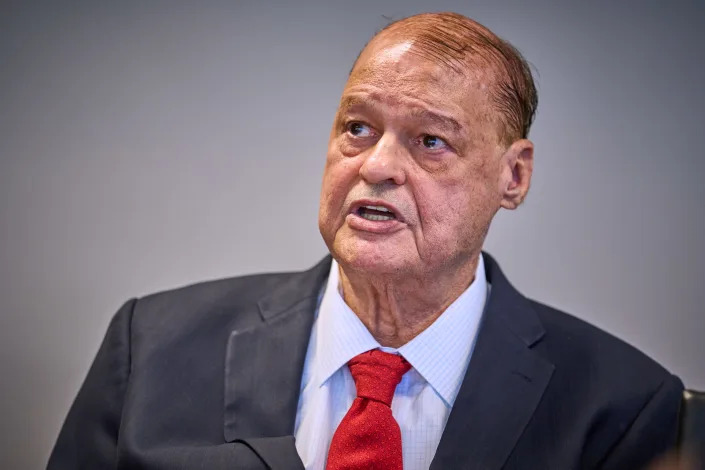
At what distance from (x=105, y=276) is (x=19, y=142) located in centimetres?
47

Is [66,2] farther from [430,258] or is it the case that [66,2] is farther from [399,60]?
[430,258]

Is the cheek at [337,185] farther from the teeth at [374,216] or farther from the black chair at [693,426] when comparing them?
the black chair at [693,426]

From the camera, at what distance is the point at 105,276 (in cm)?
253

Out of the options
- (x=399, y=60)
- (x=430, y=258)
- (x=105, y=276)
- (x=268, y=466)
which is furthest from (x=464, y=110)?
(x=105, y=276)

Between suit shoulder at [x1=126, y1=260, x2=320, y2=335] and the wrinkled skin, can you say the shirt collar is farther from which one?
suit shoulder at [x1=126, y1=260, x2=320, y2=335]

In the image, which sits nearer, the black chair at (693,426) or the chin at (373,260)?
the chin at (373,260)

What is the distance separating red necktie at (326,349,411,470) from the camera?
1.75 meters

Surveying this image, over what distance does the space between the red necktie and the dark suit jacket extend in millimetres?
94

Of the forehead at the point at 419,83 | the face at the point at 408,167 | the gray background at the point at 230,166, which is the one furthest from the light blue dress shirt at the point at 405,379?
the gray background at the point at 230,166

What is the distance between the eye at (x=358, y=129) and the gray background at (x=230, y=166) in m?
0.65

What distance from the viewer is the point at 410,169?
180 centimetres

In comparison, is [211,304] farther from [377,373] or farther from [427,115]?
[427,115]

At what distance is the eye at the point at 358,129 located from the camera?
1871 millimetres

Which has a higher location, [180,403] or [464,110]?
[464,110]
